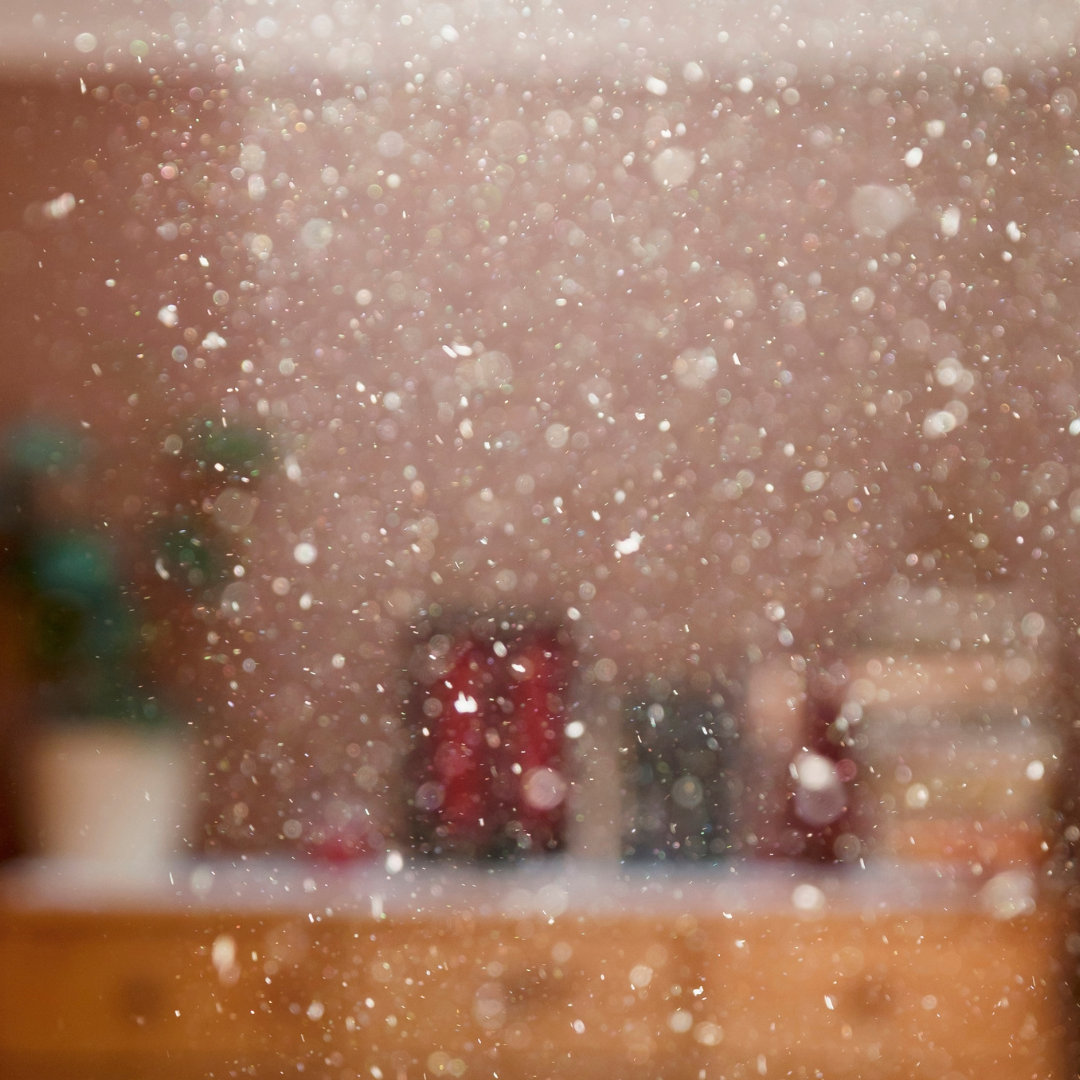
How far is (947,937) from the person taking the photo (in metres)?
0.27

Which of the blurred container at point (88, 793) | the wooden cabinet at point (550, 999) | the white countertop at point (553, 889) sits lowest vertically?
the wooden cabinet at point (550, 999)

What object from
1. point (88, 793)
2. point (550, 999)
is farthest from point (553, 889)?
point (88, 793)

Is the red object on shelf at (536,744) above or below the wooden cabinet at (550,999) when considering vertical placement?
above

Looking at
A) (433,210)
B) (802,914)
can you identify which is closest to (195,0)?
(433,210)

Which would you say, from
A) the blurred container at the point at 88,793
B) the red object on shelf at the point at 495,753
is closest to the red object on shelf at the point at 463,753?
the red object on shelf at the point at 495,753

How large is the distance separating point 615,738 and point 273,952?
0.39ft

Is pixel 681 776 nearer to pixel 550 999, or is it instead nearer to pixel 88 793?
pixel 550 999

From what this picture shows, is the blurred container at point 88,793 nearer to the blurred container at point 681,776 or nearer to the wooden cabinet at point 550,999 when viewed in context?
the wooden cabinet at point 550,999

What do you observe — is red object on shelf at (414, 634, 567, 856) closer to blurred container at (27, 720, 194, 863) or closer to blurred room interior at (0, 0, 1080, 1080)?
blurred room interior at (0, 0, 1080, 1080)

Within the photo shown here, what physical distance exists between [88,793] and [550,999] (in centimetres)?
18

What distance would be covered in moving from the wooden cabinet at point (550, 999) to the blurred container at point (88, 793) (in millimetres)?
47

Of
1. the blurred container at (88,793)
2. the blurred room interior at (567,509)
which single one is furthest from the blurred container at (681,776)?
the blurred container at (88,793)

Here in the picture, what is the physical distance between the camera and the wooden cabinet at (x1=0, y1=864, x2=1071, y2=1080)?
25 centimetres

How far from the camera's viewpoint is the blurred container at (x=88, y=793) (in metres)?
0.32
